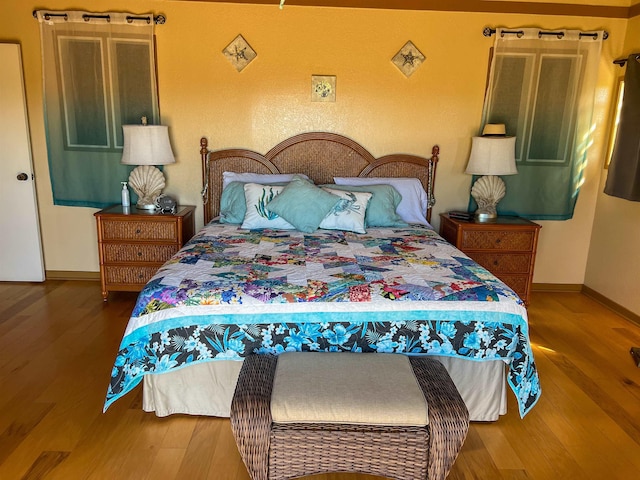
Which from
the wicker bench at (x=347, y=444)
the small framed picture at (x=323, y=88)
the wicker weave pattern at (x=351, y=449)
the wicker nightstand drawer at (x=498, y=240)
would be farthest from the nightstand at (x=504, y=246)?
the wicker weave pattern at (x=351, y=449)

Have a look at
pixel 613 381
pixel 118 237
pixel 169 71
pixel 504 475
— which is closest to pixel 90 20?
pixel 169 71

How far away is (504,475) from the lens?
1877 mm

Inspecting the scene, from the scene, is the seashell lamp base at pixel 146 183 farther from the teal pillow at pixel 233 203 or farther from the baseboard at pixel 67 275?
the baseboard at pixel 67 275

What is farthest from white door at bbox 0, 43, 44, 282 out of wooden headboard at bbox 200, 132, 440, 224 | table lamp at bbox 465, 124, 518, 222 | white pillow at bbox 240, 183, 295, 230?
table lamp at bbox 465, 124, 518, 222

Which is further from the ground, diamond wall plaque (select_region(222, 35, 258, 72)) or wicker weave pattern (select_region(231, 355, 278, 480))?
diamond wall plaque (select_region(222, 35, 258, 72))

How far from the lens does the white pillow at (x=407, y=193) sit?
3.61 metres

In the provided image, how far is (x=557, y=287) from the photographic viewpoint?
4.16 metres

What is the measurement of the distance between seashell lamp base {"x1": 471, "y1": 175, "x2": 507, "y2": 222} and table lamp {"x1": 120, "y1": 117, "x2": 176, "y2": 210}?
2.40 meters

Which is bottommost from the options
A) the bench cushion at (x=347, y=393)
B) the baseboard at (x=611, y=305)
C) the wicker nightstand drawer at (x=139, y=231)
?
the baseboard at (x=611, y=305)

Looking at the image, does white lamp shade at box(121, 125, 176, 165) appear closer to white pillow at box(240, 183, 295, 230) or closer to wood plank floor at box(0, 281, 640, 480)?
white pillow at box(240, 183, 295, 230)

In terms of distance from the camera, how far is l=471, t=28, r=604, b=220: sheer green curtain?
362cm

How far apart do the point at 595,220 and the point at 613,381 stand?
181cm

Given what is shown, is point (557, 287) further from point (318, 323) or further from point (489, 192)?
point (318, 323)

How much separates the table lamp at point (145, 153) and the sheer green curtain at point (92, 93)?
0.21 m
